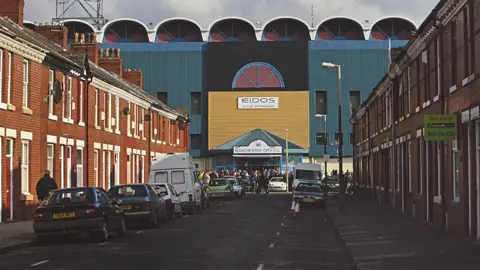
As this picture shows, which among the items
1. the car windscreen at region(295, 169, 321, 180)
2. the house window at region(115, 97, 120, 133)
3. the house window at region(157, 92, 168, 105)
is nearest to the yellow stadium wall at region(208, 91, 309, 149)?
the house window at region(157, 92, 168, 105)

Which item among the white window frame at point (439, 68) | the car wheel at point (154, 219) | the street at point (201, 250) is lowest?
the street at point (201, 250)

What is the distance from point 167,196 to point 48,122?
6132 mm

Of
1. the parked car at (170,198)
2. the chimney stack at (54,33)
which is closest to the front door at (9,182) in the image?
the parked car at (170,198)

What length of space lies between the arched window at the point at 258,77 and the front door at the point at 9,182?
195 ft

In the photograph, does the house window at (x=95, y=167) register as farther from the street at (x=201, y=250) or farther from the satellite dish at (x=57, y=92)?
the street at (x=201, y=250)

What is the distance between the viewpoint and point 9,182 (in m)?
26.6

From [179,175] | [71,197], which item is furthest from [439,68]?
[179,175]

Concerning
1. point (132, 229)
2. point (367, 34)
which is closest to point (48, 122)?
point (132, 229)

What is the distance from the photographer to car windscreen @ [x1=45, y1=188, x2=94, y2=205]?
1950 cm

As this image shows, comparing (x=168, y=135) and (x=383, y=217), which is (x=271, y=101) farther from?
(x=383, y=217)

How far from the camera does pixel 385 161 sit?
1513 inches

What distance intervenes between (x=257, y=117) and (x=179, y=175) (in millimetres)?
51481

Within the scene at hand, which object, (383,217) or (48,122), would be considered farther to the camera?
(48,122)

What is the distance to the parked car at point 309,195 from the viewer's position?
38062 millimetres
